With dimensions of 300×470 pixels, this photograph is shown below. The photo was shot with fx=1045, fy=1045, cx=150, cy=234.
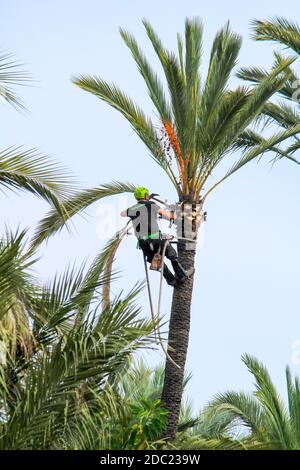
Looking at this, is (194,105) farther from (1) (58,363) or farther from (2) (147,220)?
(1) (58,363)

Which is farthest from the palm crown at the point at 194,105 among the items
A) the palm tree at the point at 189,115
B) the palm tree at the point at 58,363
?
the palm tree at the point at 58,363

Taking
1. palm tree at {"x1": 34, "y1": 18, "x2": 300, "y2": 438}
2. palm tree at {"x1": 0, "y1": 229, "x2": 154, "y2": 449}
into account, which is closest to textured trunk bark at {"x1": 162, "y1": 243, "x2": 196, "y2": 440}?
palm tree at {"x1": 34, "y1": 18, "x2": 300, "y2": 438}

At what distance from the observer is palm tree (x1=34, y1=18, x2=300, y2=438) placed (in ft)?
57.7

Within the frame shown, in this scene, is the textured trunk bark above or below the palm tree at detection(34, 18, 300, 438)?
below

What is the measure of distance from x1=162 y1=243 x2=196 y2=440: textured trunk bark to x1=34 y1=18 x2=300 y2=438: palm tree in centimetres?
2

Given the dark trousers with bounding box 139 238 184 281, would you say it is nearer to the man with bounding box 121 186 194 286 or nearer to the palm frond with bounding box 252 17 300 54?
the man with bounding box 121 186 194 286

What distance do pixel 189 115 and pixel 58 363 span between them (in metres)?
7.36

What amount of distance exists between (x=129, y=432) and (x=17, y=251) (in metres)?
2.42

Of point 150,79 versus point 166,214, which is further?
point 150,79

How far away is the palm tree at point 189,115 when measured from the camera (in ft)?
57.7

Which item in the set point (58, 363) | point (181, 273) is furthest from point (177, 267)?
point (58, 363)

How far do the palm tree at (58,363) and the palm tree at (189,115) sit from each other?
16.2ft

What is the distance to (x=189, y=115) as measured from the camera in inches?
703
